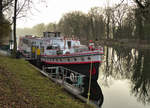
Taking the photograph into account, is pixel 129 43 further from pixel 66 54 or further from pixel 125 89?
pixel 125 89

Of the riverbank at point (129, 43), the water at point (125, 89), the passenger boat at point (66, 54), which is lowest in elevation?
the water at point (125, 89)

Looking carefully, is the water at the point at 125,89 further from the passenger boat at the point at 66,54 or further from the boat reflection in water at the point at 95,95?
the passenger boat at the point at 66,54

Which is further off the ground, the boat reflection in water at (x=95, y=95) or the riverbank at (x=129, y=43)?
the riverbank at (x=129, y=43)

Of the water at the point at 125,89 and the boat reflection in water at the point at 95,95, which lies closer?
the boat reflection in water at the point at 95,95

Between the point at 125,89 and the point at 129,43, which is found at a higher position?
the point at 129,43

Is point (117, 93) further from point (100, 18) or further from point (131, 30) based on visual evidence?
point (100, 18)

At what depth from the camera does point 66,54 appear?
58.6 ft

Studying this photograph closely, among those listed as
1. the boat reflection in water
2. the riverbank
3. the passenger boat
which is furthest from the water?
the riverbank

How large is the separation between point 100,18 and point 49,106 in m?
63.8

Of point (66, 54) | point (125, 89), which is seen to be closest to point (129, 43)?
point (66, 54)

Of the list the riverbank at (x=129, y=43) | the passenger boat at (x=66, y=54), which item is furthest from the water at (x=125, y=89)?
the riverbank at (x=129, y=43)

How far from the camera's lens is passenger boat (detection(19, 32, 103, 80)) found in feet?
52.7

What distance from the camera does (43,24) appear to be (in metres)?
112

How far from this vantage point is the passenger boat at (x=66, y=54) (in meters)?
16.1
